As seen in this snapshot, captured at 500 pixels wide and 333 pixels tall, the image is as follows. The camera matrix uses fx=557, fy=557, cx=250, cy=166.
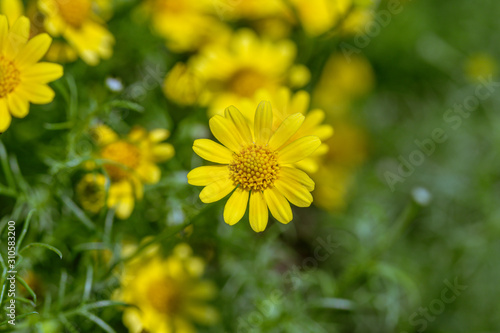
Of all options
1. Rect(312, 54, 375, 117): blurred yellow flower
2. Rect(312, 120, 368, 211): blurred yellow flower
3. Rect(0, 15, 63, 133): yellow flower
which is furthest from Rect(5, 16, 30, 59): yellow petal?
Rect(312, 54, 375, 117): blurred yellow flower

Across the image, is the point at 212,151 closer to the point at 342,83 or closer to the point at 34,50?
the point at 34,50

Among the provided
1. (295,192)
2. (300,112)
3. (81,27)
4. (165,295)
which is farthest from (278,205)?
(81,27)

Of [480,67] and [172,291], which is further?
[480,67]

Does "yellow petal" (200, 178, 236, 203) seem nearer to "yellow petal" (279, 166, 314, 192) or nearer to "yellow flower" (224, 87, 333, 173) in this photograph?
"yellow petal" (279, 166, 314, 192)

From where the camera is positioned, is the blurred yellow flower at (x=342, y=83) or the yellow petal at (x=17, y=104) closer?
the yellow petal at (x=17, y=104)

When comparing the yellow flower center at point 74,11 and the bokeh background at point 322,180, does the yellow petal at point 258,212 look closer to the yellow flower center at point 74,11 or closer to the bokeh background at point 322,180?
the bokeh background at point 322,180

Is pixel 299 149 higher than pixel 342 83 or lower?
higher

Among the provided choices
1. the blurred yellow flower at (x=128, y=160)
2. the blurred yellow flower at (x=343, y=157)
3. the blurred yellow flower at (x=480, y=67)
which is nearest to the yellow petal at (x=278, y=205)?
the blurred yellow flower at (x=128, y=160)

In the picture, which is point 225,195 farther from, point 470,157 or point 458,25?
point 458,25
